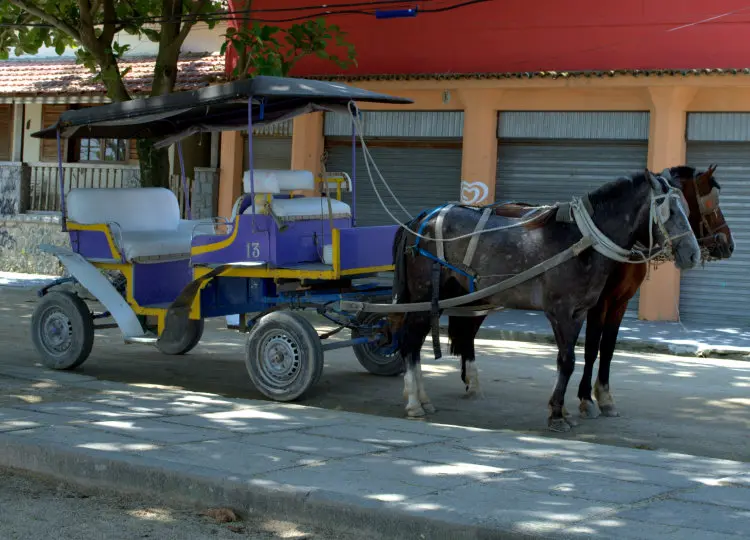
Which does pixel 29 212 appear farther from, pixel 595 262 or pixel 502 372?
pixel 595 262

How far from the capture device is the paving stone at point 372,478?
235 inches

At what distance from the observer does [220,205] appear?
69.4ft

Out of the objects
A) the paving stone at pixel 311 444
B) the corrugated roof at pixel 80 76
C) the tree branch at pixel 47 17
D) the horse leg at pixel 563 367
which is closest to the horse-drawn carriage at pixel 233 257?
the paving stone at pixel 311 444

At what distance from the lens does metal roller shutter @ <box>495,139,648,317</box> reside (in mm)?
17594

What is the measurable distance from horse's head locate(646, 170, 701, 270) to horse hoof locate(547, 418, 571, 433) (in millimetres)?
1433

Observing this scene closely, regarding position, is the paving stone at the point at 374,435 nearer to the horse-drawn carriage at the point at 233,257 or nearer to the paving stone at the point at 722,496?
the horse-drawn carriage at the point at 233,257

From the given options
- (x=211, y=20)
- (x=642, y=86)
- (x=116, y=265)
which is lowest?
(x=116, y=265)

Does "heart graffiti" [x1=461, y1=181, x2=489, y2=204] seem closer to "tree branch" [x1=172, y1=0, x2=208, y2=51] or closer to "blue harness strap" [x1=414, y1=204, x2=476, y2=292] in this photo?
"tree branch" [x1=172, y1=0, x2=208, y2=51]

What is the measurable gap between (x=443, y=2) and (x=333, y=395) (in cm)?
1032

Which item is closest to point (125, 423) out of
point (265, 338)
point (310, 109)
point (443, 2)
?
point (265, 338)

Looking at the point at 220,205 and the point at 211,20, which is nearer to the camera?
the point at 211,20

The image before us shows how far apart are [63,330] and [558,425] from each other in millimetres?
5049

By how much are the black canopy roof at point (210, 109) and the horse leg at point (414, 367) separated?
2088mm

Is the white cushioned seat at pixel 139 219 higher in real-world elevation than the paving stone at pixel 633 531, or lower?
higher
